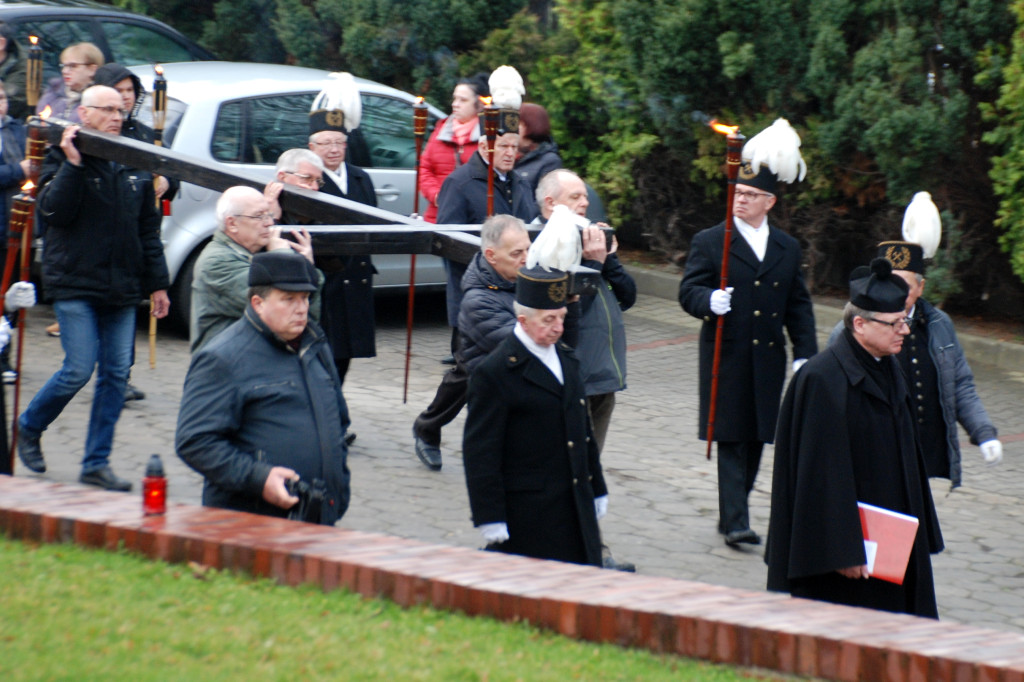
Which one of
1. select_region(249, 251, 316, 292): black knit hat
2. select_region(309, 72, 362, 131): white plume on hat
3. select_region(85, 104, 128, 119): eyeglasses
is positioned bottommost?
select_region(249, 251, 316, 292): black knit hat

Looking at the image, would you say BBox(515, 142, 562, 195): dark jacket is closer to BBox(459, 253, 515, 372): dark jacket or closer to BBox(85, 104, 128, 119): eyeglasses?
BBox(459, 253, 515, 372): dark jacket

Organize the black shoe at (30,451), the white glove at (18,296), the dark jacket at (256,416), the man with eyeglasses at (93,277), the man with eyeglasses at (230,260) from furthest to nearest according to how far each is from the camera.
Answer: the black shoe at (30,451) → the man with eyeglasses at (93,277) → the white glove at (18,296) → the man with eyeglasses at (230,260) → the dark jacket at (256,416)

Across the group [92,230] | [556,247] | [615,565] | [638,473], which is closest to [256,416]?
[556,247]

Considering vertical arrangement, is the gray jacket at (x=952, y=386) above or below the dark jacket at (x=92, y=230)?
below

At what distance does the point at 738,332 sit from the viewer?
23.5 ft

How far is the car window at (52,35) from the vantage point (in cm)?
1149

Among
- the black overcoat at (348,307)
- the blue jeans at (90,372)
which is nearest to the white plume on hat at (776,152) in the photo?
the black overcoat at (348,307)

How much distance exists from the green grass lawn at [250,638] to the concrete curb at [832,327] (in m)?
6.28

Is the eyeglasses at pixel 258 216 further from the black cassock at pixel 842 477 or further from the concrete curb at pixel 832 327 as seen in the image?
the concrete curb at pixel 832 327

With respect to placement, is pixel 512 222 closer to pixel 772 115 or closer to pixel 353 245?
pixel 353 245

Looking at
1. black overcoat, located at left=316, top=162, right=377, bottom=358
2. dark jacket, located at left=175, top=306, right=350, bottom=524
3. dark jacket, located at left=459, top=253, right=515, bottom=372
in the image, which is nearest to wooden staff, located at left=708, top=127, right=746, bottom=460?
dark jacket, located at left=459, top=253, right=515, bottom=372

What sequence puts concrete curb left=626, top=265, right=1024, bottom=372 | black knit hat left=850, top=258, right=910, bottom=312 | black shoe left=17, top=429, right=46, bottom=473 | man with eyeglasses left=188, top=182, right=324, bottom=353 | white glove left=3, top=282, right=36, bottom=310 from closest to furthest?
black knit hat left=850, top=258, right=910, bottom=312 < man with eyeglasses left=188, top=182, right=324, bottom=353 < white glove left=3, top=282, right=36, bottom=310 < black shoe left=17, top=429, right=46, bottom=473 < concrete curb left=626, top=265, right=1024, bottom=372

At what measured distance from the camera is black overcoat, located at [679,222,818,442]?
710cm

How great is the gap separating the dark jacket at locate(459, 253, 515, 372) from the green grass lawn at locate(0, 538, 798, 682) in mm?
2113
